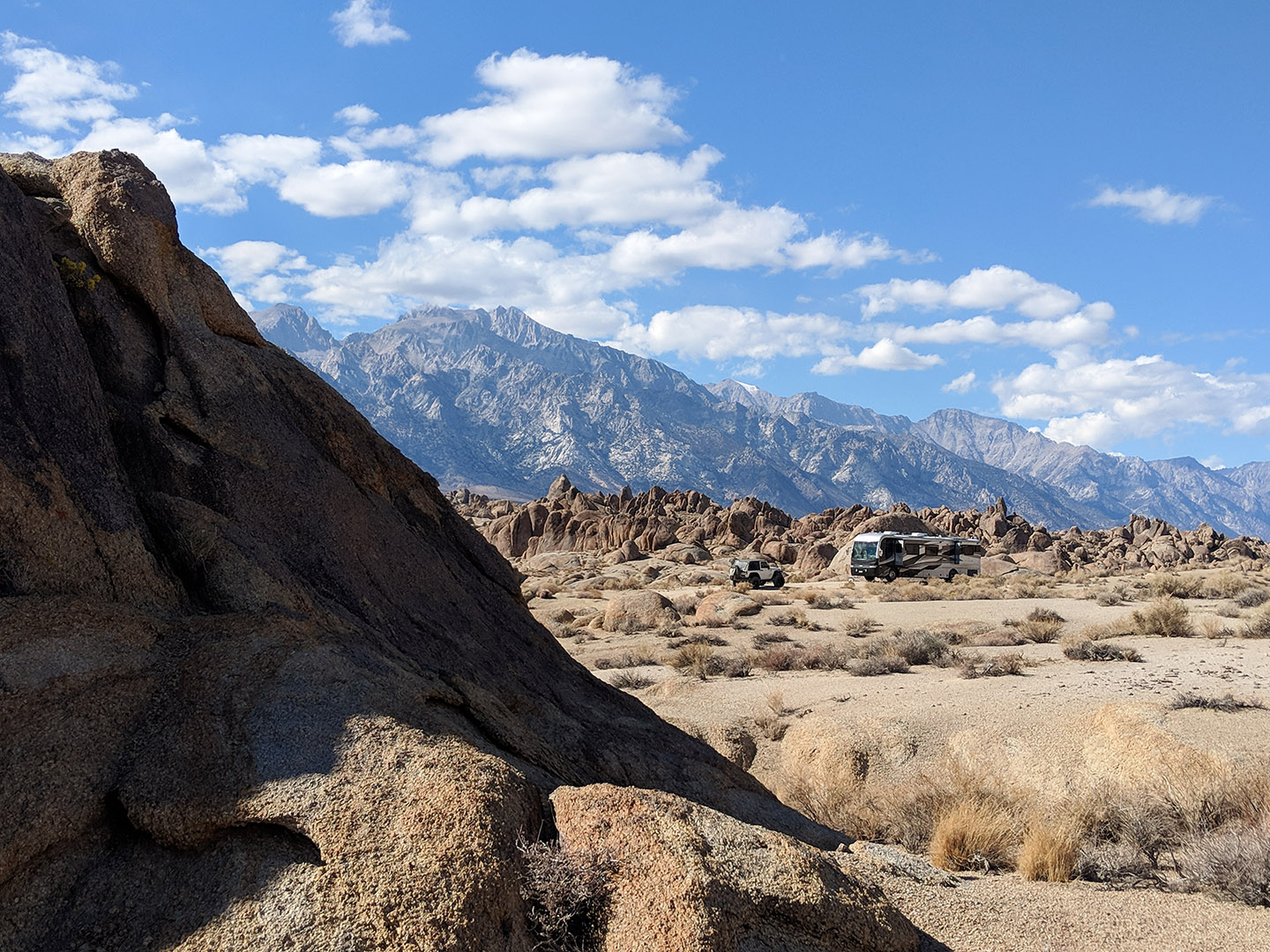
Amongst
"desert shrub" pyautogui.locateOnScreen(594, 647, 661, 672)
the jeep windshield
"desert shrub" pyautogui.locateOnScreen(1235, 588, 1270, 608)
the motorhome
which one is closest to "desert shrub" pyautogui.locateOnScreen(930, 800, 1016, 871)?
"desert shrub" pyautogui.locateOnScreen(594, 647, 661, 672)

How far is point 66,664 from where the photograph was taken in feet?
12.5

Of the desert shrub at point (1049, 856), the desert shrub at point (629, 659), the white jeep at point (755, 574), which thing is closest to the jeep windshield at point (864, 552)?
the white jeep at point (755, 574)

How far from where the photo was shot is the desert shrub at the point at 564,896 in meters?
3.46

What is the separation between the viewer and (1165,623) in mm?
20281

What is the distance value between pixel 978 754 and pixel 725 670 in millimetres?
7536

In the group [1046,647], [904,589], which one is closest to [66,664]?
[1046,647]

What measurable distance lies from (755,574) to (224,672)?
38723 millimetres

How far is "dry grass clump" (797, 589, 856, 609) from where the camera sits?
106 feet

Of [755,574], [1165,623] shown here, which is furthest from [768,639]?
[755,574]

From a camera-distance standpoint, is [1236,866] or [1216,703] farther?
[1216,703]

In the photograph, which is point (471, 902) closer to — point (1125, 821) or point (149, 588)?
point (149, 588)

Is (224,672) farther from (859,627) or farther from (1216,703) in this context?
(859,627)

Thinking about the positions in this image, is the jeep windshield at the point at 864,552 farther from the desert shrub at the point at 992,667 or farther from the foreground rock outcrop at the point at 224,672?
the foreground rock outcrop at the point at 224,672

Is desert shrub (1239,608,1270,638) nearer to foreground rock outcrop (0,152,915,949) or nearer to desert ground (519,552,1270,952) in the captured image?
desert ground (519,552,1270,952)
